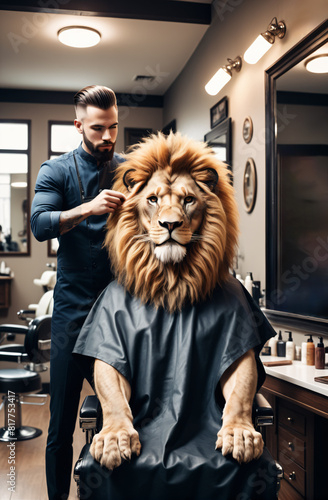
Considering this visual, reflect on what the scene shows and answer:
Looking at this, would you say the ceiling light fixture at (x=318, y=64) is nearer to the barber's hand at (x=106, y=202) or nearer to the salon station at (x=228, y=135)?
the salon station at (x=228, y=135)

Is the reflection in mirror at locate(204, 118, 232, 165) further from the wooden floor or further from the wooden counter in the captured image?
the wooden floor

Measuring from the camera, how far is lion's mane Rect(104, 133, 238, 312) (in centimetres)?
150

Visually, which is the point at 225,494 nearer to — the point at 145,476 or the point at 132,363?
the point at 145,476

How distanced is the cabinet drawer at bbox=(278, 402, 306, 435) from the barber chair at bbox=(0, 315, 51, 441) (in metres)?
1.63

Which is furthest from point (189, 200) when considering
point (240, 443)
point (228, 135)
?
point (228, 135)

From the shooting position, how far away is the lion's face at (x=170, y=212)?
145cm

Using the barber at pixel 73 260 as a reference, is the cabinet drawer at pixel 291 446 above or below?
below

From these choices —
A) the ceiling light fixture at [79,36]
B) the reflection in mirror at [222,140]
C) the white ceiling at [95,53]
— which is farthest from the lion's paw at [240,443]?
the ceiling light fixture at [79,36]

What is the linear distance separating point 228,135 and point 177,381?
2.36 metres

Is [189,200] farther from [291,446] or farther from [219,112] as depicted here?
[219,112]

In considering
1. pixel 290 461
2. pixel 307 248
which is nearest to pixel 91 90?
pixel 307 248

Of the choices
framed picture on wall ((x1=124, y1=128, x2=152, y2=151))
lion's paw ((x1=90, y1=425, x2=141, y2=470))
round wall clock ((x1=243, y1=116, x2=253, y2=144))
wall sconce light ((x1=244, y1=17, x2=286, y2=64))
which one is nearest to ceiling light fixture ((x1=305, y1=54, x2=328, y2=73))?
wall sconce light ((x1=244, y1=17, x2=286, y2=64))

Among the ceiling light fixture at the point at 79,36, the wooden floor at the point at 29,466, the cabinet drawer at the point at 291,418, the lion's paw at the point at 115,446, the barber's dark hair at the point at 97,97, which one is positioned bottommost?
the wooden floor at the point at 29,466

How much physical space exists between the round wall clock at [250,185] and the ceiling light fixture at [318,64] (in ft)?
2.60
